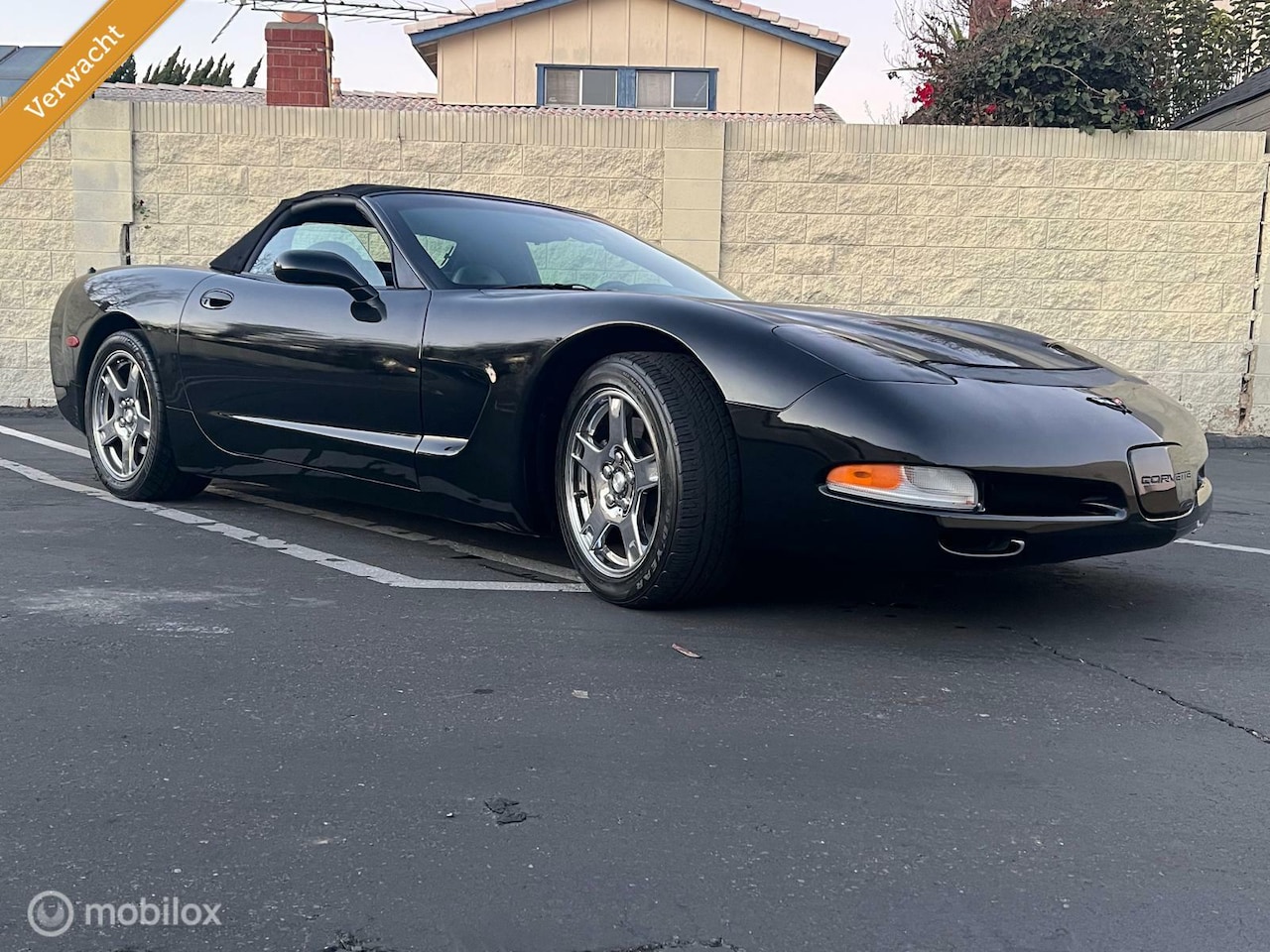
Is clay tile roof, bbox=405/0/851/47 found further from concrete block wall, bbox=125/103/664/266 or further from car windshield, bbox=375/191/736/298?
car windshield, bbox=375/191/736/298

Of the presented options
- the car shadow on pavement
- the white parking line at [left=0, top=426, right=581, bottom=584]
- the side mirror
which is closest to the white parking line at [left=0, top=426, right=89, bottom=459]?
the white parking line at [left=0, top=426, right=581, bottom=584]

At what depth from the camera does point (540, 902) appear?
A: 1.95m

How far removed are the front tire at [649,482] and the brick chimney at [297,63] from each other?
8.53 m

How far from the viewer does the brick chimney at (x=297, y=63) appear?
37.1ft

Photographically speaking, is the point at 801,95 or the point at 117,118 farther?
the point at 801,95

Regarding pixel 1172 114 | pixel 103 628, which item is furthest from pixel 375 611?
pixel 1172 114

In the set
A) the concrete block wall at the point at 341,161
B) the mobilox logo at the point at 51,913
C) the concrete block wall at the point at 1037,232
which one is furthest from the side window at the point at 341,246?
the concrete block wall at the point at 1037,232

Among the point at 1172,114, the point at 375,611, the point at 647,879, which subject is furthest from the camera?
the point at 1172,114

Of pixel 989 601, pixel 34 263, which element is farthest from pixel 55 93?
pixel 989 601

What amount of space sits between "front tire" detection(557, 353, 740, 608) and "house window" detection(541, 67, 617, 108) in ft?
55.5

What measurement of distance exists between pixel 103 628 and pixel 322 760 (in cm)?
122

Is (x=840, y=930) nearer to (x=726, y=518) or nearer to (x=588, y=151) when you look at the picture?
(x=726, y=518)

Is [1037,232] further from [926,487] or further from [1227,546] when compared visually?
[926,487]

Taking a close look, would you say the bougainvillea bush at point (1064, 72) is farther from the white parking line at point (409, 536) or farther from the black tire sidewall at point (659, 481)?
the black tire sidewall at point (659, 481)
